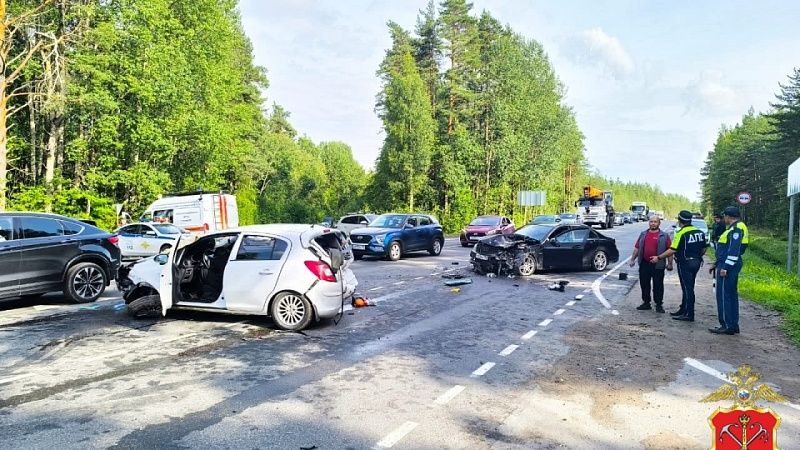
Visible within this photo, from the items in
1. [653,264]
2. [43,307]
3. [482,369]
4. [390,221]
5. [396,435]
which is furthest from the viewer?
[390,221]

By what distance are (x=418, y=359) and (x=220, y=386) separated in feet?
7.88

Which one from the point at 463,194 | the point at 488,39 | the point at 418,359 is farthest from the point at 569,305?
the point at 488,39

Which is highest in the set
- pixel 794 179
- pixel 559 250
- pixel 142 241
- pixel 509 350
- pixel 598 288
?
pixel 794 179

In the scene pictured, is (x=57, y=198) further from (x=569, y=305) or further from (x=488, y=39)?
(x=488, y=39)

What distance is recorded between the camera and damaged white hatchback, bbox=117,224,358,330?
8062mm

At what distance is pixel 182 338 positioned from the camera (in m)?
7.51

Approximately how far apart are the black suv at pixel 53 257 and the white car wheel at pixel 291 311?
4554 mm

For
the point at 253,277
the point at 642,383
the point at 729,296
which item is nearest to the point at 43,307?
the point at 253,277

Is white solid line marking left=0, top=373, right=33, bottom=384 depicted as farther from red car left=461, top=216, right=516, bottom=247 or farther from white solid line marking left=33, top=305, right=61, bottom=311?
red car left=461, top=216, right=516, bottom=247

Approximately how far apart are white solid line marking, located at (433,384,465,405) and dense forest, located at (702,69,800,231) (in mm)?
37041

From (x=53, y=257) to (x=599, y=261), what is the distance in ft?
47.7

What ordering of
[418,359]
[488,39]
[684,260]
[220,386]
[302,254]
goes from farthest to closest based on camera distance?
[488,39] < [684,260] < [302,254] < [418,359] < [220,386]

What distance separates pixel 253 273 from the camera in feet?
26.7

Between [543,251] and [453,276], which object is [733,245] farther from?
[543,251]
